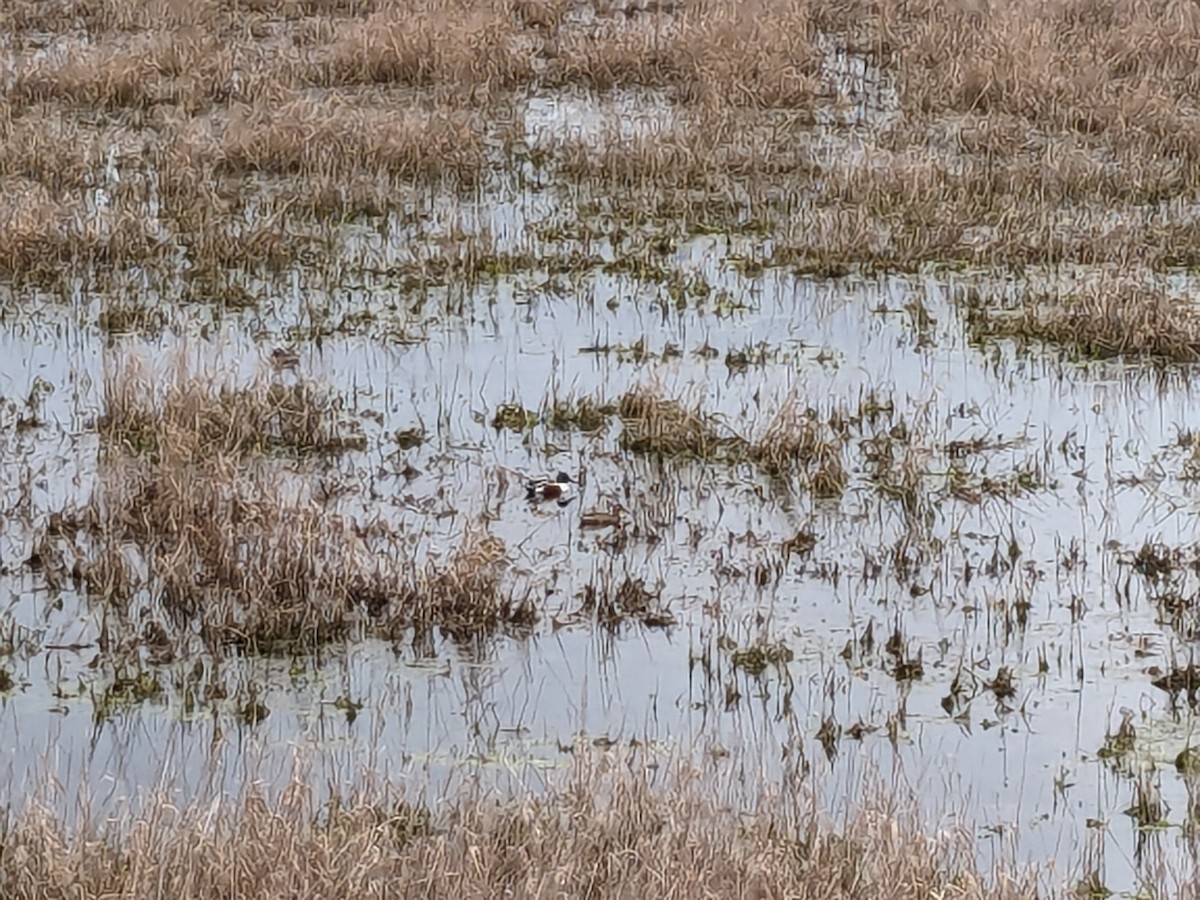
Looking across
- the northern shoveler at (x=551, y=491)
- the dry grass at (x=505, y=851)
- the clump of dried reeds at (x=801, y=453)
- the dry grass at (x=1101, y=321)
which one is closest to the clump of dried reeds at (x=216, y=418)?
Result: the northern shoveler at (x=551, y=491)

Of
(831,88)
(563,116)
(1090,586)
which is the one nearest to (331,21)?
(563,116)

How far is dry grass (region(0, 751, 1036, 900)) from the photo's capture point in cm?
461

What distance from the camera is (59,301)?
33.4 ft

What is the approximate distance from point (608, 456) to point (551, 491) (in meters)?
0.56

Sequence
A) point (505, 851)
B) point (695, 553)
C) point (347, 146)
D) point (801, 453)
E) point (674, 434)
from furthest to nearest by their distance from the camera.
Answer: point (347, 146)
point (674, 434)
point (801, 453)
point (695, 553)
point (505, 851)

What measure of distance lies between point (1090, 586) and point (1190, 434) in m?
1.94

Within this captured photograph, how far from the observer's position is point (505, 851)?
4.90 metres

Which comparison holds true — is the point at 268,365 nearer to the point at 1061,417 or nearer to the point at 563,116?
the point at 1061,417

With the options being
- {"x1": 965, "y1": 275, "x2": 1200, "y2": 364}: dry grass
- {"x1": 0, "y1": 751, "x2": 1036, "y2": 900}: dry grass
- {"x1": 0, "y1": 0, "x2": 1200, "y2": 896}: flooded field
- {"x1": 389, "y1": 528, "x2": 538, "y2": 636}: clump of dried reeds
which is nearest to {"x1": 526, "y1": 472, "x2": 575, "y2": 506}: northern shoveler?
{"x1": 0, "y1": 0, "x2": 1200, "y2": 896}: flooded field

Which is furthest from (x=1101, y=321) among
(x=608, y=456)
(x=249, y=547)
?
(x=249, y=547)

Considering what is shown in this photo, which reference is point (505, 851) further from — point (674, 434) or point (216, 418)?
point (216, 418)

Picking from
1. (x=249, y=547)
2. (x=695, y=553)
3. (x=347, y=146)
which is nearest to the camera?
(x=249, y=547)

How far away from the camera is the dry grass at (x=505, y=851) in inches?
181

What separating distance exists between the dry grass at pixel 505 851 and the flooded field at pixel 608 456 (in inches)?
4.3
